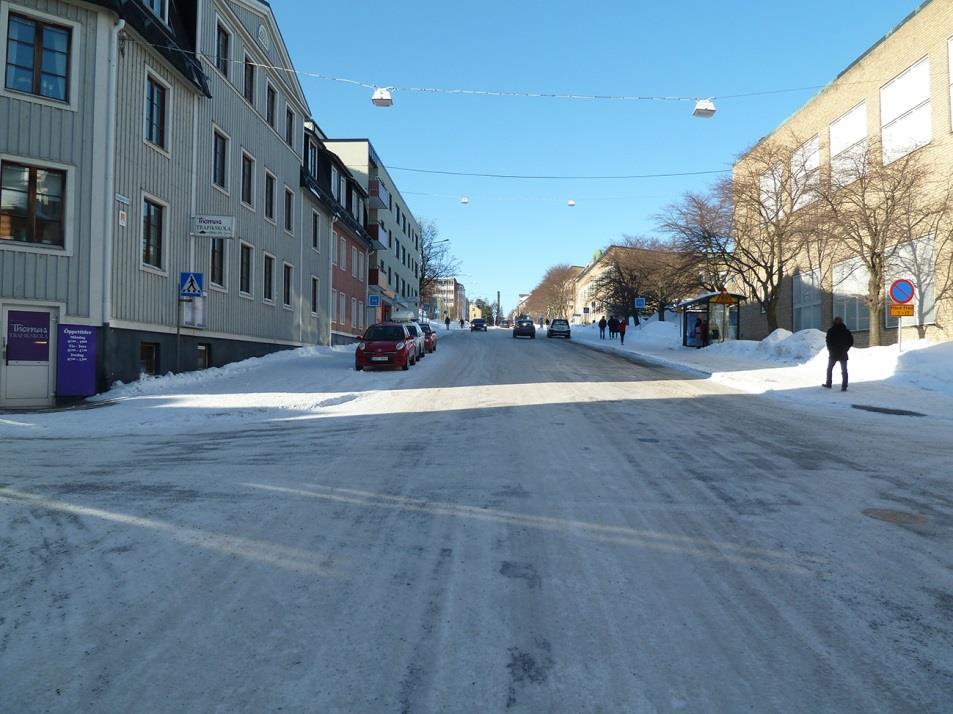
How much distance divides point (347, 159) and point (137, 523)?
43.9 meters

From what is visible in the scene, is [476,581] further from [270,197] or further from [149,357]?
[270,197]

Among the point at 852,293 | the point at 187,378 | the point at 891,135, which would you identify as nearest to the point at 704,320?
the point at 852,293

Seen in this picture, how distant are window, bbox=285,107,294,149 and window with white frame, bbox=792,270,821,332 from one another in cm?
2381

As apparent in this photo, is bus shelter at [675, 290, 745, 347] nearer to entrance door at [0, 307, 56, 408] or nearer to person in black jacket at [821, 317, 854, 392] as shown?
person in black jacket at [821, 317, 854, 392]

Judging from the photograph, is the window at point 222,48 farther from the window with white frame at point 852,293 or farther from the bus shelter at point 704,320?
the window with white frame at point 852,293

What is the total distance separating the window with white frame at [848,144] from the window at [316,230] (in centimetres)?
2077

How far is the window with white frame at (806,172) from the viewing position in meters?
25.5

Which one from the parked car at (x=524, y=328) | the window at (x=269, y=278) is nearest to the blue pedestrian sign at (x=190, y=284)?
the window at (x=269, y=278)

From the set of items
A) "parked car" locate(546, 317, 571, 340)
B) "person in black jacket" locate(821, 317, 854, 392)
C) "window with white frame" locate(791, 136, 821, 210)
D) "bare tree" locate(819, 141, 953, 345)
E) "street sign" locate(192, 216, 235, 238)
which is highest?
"window with white frame" locate(791, 136, 821, 210)

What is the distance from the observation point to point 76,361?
13.7 meters

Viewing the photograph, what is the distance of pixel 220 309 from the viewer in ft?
64.8

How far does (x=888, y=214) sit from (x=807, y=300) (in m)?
12.5

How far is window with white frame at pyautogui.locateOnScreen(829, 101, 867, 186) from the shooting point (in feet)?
74.5

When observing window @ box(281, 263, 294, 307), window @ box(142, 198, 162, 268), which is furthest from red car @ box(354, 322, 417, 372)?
window @ box(142, 198, 162, 268)
